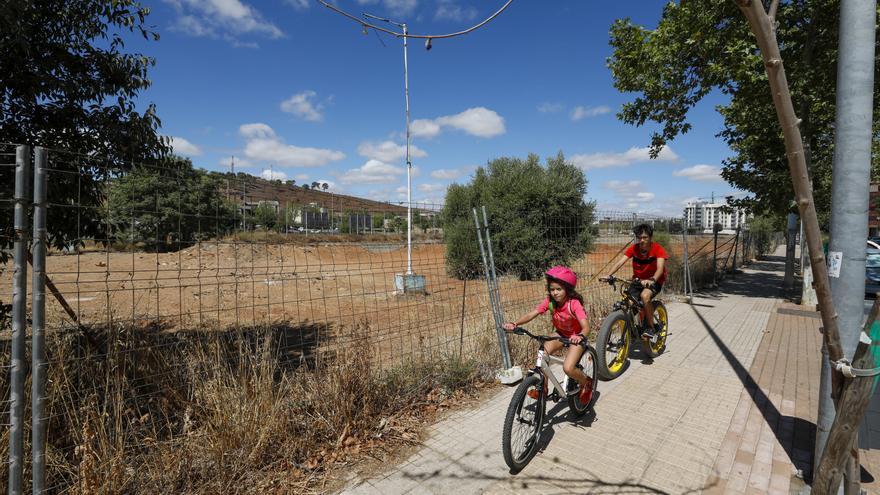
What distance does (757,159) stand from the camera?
11.8m

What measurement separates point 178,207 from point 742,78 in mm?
10760

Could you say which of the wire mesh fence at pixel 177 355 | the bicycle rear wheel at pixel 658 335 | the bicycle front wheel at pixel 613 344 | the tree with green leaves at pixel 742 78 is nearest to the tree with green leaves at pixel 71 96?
the wire mesh fence at pixel 177 355

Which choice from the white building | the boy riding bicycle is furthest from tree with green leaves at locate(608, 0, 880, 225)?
the boy riding bicycle

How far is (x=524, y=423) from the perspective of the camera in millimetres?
3387

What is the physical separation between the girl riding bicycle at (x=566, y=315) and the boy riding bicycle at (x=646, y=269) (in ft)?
6.69

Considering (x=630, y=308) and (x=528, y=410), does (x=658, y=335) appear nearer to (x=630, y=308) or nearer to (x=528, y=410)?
(x=630, y=308)

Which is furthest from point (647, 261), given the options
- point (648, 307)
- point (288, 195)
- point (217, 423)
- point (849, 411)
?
point (217, 423)

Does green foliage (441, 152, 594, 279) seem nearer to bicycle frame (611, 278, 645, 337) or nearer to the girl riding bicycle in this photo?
bicycle frame (611, 278, 645, 337)

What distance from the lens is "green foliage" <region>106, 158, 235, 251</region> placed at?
3156 mm

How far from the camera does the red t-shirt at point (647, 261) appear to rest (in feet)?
19.1

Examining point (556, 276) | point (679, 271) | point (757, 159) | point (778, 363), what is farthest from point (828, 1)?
point (556, 276)

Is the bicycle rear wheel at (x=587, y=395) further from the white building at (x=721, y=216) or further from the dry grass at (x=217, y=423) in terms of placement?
the white building at (x=721, y=216)

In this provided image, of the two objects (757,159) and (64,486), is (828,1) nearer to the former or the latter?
(757,159)

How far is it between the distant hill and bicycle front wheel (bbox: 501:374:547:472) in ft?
8.46
